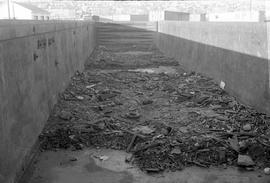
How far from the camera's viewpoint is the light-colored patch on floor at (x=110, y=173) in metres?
4.43

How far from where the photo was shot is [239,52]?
820cm

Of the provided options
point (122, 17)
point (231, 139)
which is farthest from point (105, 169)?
point (122, 17)

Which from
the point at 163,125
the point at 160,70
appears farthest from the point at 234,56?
the point at 160,70

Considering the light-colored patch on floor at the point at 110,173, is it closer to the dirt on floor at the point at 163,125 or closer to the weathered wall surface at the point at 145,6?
the dirt on floor at the point at 163,125

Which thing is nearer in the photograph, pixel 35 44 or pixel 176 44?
pixel 35 44

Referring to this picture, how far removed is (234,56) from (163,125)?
3.41 meters

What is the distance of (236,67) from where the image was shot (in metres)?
8.32

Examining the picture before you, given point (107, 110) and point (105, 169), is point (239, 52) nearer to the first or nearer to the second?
point (107, 110)

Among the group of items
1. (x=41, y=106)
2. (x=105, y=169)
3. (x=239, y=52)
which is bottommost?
(x=105, y=169)

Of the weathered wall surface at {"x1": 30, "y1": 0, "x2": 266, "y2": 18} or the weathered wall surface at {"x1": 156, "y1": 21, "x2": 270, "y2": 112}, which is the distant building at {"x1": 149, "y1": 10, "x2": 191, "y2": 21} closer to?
the weathered wall surface at {"x1": 156, "y1": 21, "x2": 270, "y2": 112}

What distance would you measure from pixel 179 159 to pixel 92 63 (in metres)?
10.7

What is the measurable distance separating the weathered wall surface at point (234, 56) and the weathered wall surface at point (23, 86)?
4345 millimetres

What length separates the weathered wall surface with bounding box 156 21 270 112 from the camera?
22.6ft

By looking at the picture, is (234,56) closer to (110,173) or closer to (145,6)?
(110,173)
